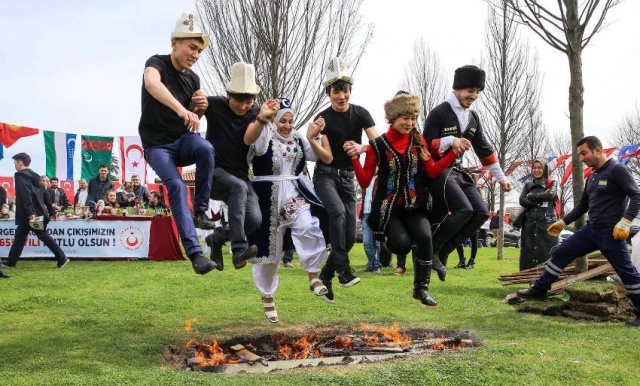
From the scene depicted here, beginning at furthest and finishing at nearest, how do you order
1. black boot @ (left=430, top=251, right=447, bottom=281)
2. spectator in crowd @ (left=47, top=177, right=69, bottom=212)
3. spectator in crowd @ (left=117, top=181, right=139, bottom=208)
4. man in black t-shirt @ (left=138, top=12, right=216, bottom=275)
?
spectator in crowd @ (left=47, top=177, right=69, bottom=212) < spectator in crowd @ (left=117, top=181, right=139, bottom=208) < black boot @ (left=430, top=251, right=447, bottom=281) < man in black t-shirt @ (left=138, top=12, right=216, bottom=275)

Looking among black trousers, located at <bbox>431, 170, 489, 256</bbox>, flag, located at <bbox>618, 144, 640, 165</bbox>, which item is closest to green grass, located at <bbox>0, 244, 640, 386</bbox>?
black trousers, located at <bbox>431, 170, 489, 256</bbox>

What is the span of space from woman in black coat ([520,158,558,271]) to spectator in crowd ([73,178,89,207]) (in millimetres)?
10335

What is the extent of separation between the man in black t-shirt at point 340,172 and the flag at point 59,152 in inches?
498

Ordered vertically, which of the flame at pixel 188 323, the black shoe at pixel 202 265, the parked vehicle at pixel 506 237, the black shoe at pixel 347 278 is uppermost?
the black shoe at pixel 202 265

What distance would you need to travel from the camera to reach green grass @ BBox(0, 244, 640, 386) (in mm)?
6395

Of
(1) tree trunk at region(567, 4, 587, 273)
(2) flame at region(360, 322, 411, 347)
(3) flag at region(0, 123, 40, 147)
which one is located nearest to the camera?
(2) flame at region(360, 322, 411, 347)

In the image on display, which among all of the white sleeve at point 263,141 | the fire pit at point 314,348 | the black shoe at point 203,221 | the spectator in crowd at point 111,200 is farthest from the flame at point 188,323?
the spectator in crowd at point 111,200

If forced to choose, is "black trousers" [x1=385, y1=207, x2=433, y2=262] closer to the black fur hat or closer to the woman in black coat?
the black fur hat

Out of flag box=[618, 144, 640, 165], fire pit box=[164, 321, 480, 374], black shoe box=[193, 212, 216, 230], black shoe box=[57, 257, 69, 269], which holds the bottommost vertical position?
fire pit box=[164, 321, 480, 374]

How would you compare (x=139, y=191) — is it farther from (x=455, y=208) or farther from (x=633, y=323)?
(x=633, y=323)

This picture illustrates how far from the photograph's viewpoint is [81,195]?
1641 cm

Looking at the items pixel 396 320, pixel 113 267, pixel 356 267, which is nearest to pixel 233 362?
pixel 396 320

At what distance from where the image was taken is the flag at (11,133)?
16.2m

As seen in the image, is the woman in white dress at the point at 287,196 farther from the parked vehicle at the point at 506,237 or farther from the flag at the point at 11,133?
the parked vehicle at the point at 506,237
